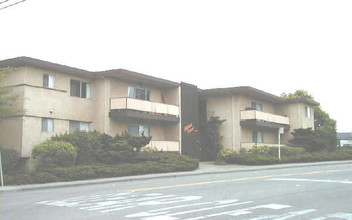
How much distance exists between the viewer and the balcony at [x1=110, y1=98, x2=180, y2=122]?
27.3 meters

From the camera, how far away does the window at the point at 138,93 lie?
98.7 feet

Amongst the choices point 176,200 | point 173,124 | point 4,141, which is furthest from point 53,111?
point 176,200

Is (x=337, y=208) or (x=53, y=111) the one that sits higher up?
(x=53, y=111)

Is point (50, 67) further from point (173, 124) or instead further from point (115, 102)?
point (173, 124)

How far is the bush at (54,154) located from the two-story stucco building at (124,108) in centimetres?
109

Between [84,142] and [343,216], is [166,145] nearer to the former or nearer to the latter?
[84,142]

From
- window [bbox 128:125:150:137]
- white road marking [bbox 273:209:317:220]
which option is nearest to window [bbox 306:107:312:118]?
window [bbox 128:125:150:137]

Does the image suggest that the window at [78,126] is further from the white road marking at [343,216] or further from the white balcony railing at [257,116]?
the white road marking at [343,216]

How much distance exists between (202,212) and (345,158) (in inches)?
1269

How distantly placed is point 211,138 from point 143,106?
30.4 ft

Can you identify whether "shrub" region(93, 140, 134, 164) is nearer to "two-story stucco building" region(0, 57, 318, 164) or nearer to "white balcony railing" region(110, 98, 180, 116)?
"two-story stucco building" region(0, 57, 318, 164)

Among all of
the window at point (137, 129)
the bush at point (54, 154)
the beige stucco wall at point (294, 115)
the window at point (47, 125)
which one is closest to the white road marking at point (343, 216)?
the bush at point (54, 154)

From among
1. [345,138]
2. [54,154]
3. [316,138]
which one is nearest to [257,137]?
[316,138]

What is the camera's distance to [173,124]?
107 ft
